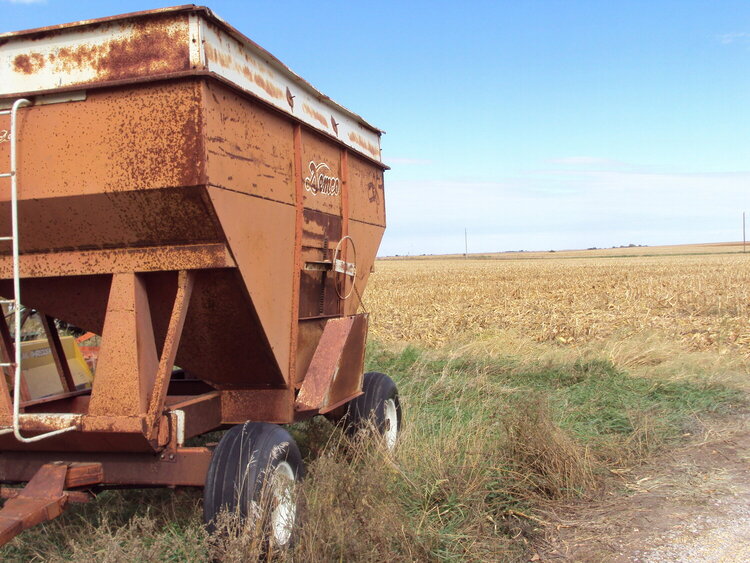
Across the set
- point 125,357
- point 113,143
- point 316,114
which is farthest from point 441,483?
point 113,143

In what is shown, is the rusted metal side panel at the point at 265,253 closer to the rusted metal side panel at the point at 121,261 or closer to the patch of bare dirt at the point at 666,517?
the rusted metal side panel at the point at 121,261

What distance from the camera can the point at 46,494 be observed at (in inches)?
135

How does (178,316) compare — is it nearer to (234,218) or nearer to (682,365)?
(234,218)

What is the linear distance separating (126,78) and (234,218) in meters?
0.86

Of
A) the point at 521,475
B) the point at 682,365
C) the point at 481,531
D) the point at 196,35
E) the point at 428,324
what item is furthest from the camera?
the point at 428,324

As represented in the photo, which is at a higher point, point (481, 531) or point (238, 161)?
point (238, 161)

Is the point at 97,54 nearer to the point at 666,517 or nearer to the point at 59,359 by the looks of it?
the point at 59,359

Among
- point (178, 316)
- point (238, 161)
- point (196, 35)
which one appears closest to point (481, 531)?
point (178, 316)

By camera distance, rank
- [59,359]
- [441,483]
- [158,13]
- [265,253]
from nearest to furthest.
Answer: [158,13] → [265,253] → [441,483] → [59,359]

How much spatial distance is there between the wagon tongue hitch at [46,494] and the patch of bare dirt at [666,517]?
7.85ft

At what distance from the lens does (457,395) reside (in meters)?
7.42

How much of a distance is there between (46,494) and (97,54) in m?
2.17

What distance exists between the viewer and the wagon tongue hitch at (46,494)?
317cm

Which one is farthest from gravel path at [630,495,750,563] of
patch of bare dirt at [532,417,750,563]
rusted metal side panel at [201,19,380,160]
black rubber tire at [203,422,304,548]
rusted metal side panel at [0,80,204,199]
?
rusted metal side panel at [201,19,380,160]
